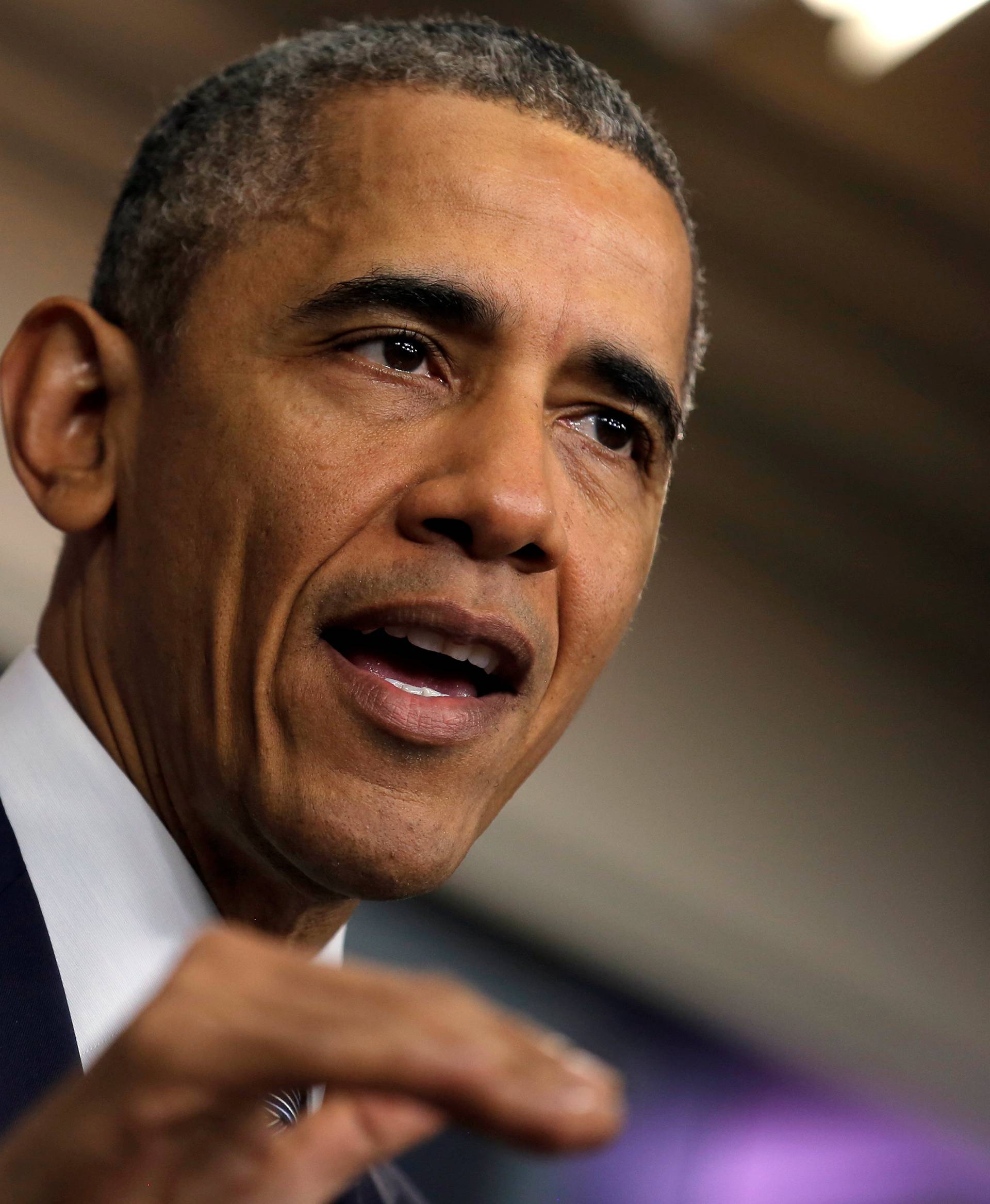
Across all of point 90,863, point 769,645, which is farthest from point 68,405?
point 769,645

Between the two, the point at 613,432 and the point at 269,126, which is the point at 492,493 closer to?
the point at 613,432

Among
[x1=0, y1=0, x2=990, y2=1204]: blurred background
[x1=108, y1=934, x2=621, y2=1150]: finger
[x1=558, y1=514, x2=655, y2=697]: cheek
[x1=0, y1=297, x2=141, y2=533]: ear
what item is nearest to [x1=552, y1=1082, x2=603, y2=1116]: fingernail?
[x1=108, y1=934, x2=621, y2=1150]: finger

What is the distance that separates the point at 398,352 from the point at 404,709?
0.28 m

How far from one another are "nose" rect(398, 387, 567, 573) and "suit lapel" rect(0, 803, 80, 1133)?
1.11 feet

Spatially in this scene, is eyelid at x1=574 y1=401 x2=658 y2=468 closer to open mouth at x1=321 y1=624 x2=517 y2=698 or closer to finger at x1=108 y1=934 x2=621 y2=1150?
open mouth at x1=321 y1=624 x2=517 y2=698

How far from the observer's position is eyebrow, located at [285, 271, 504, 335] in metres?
1.00

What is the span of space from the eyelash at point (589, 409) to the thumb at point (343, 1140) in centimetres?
65

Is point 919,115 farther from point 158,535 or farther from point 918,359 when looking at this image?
point 158,535

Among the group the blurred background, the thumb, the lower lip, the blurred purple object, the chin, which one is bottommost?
the thumb

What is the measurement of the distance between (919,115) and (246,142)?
2.01 metres

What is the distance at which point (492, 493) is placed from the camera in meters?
0.92

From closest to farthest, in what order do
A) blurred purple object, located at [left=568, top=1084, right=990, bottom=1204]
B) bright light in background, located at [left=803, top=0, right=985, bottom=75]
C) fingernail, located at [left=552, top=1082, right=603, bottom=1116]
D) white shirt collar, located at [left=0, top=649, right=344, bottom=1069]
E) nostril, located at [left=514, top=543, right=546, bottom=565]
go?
fingernail, located at [left=552, top=1082, right=603, bottom=1116]
white shirt collar, located at [left=0, top=649, right=344, bottom=1069]
nostril, located at [left=514, top=543, right=546, bottom=565]
bright light in background, located at [left=803, top=0, right=985, bottom=75]
blurred purple object, located at [left=568, top=1084, right=990, bottom=1204]

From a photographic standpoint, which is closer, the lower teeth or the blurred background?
the lower teeth

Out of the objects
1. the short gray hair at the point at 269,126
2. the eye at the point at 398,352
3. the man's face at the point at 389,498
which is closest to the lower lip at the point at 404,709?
the man's face at the point at 389,498
